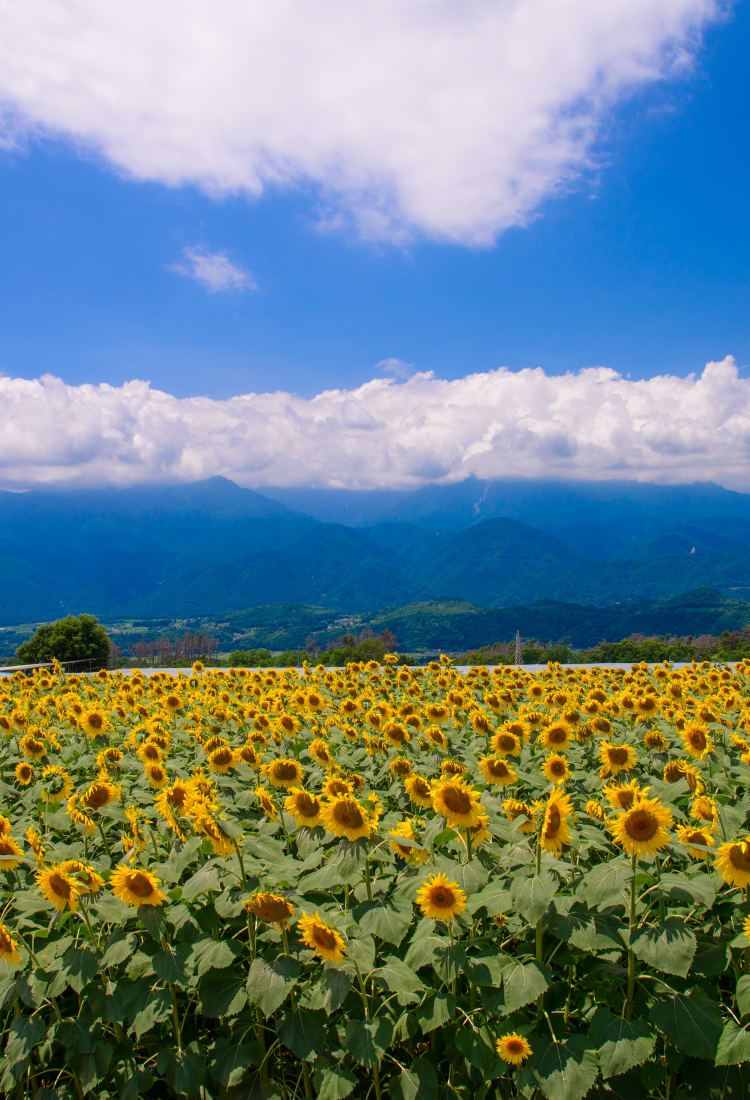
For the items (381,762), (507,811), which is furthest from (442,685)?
(507,811)

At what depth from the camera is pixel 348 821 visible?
3.25 m

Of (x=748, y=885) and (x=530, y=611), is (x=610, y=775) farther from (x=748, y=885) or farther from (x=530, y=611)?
(x=530, y=611)

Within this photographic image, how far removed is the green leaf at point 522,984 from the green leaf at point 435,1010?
271mm

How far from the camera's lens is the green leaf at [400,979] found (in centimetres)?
281

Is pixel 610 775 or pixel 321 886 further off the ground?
pixel 321 886

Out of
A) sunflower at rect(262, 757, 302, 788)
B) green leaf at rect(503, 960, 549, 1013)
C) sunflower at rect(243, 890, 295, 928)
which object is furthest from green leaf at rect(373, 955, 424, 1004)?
sunflower at rect(262, 757, 302, 788)

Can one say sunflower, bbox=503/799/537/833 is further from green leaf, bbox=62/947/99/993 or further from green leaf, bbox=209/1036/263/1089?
green leaf, bbox=62/947/99/993

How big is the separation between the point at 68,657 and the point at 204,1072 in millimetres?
32553

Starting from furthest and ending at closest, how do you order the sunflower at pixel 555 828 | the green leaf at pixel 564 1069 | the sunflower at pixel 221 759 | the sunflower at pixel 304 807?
the sunflower at pixel 221 759, the sunflower at pixel 304 807, the sunflower at pixel 555 828, the green leaf at pixel 564 1069

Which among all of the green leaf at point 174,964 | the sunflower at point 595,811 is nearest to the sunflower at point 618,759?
the sunflower at point 595,811

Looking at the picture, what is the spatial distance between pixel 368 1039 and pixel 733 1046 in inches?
59.6

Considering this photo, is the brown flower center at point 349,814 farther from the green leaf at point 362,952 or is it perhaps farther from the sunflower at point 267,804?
the sunflower at point 267,804

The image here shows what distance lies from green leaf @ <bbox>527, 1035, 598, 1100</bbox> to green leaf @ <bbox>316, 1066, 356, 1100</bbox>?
82 cm

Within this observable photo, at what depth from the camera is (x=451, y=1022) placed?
315cm
